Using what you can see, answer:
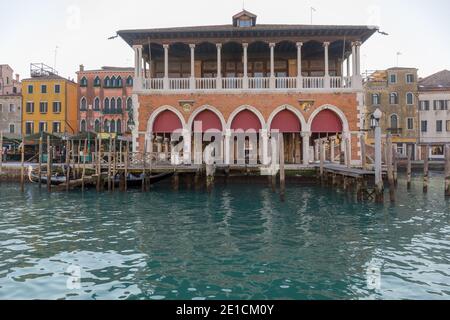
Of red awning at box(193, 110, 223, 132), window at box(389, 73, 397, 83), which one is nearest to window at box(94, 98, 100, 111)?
red awning at box(193, 110, 223, 132)

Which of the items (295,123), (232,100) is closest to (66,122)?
(232,100)

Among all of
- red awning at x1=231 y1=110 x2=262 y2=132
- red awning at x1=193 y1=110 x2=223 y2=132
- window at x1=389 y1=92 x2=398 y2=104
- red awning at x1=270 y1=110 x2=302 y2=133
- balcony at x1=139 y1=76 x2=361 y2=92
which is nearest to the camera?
balcony at x1=139 y1=76 x2=361 y2=92

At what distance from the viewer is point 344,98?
20.8 meters

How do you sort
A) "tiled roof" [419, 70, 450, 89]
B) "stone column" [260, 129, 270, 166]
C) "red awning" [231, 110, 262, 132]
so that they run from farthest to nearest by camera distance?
1. "tiled roof" [419, 70, 450, 89]
2. "red awning" [231, 110, 262, 132]
3. "stone column" [260, 129, 270, 166]

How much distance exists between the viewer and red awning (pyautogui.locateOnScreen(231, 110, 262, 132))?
2141 centimetres

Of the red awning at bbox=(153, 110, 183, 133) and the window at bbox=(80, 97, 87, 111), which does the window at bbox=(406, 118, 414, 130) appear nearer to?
the red awning at bbox=(153, 110, 183, 133)

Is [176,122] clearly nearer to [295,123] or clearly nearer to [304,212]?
[295,123]

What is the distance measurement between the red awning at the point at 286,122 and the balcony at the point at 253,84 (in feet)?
4.53

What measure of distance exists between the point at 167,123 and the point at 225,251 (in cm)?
1513

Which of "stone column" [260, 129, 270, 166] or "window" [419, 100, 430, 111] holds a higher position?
"window" [419, 100, 430, 111]

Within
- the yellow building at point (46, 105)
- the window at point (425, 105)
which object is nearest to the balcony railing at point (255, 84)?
the yellow building at point (46, 105)

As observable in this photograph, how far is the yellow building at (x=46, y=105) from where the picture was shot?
39844 millimetres

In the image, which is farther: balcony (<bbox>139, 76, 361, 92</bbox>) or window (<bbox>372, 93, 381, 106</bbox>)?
window (<bbox>372, 93, 381, 106</bbox>)
